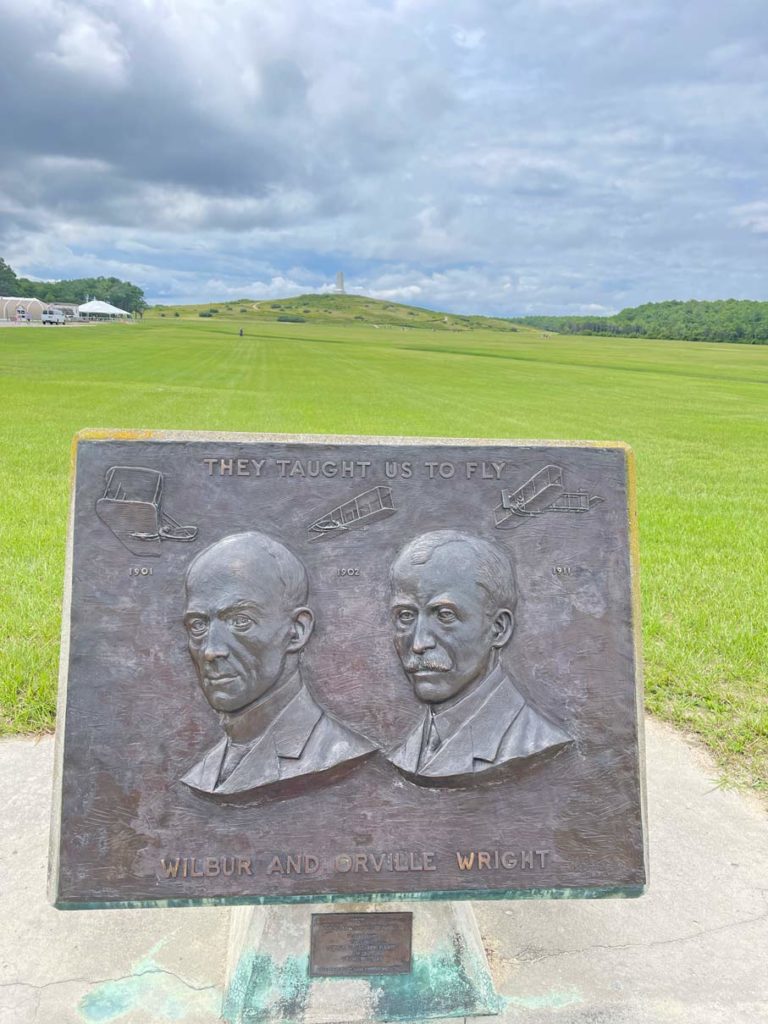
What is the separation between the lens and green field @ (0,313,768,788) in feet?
15.8

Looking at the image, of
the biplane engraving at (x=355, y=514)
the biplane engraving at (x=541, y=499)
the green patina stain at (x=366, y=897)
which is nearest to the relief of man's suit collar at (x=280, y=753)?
the green patina stain at (x=366, y=897)

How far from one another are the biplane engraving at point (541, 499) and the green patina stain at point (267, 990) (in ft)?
5.93

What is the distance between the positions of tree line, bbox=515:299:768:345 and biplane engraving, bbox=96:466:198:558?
10257 cm

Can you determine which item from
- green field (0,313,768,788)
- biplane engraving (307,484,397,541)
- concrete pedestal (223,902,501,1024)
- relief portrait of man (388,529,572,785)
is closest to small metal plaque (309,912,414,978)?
concrete pedestal (223,902,501,1024)

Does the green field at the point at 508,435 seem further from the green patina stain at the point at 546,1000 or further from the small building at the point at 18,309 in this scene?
the small building at the point at 18,309

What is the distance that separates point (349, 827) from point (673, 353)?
72.4 meters

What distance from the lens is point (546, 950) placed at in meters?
2.97

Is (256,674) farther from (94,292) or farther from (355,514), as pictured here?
(94,292)

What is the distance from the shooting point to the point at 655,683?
15.9 ft

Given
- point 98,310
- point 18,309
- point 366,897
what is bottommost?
point 366,897

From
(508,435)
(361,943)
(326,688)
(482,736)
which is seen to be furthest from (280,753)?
(508,435)

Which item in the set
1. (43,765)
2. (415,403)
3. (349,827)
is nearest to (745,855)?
(349,827)

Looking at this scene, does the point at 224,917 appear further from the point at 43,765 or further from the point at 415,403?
the point at 415,403

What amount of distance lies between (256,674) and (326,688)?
265 millimetres
